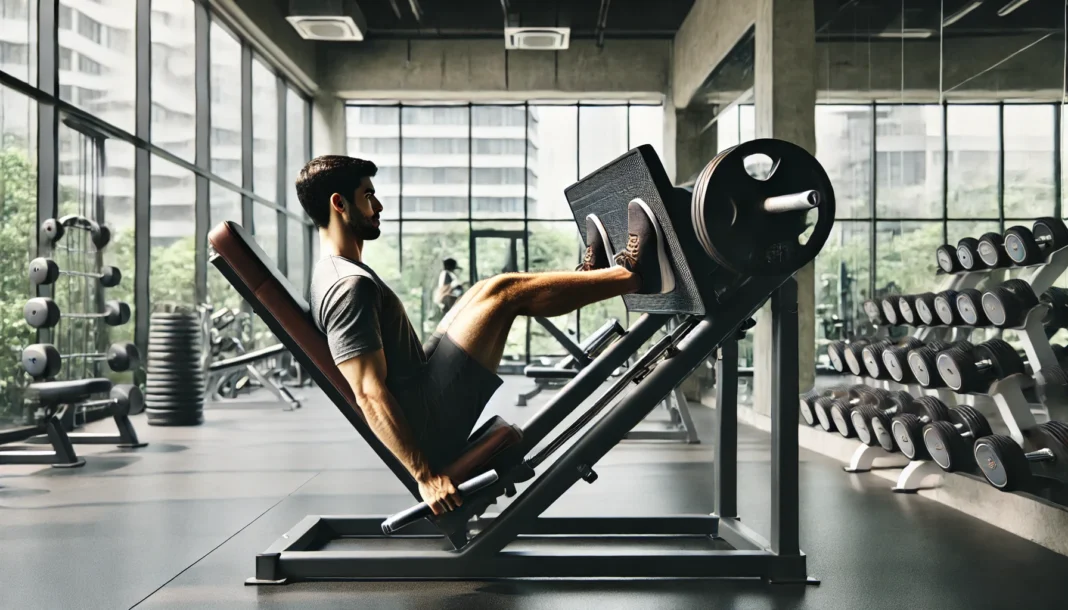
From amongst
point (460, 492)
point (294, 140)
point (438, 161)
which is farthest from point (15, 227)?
point (438, 161)

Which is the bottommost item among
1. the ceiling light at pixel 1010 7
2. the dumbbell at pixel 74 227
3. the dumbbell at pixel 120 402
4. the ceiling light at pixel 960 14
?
the dumbbell at pixel 120 402

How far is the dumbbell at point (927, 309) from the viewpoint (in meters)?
3.73

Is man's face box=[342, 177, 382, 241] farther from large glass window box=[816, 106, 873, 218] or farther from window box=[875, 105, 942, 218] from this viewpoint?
large glass window box=[816, 106, 873, 218]

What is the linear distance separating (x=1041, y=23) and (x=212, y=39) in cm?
799

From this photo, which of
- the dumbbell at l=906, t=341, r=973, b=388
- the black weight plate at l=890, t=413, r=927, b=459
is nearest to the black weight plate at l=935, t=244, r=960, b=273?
the dumbbell at l=906, t=341, r=973, b=388

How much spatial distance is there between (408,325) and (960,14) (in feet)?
10.4

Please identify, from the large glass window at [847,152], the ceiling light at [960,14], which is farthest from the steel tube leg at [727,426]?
the large glass window at [847,152]

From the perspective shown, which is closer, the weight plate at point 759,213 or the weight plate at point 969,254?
the weight plate at point 759,213

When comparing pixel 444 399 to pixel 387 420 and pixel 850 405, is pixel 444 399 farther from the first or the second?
pixel 850 405

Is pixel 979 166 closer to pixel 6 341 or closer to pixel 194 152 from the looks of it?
pixel 6 341

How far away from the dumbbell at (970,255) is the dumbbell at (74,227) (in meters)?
5.15

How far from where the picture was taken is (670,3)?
33.9ft

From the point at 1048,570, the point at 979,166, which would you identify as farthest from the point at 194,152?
the point at 1048,570

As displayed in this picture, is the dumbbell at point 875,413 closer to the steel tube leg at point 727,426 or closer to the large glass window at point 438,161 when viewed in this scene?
the steel tube leg at point 727,426
